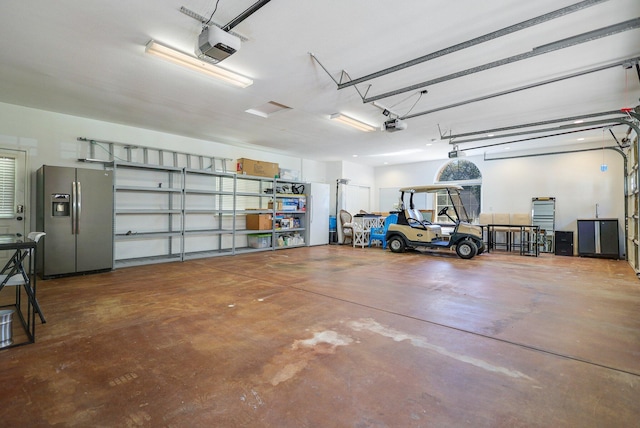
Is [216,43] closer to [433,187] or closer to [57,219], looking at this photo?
[57,219]

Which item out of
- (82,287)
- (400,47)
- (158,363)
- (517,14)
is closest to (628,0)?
(517,14)

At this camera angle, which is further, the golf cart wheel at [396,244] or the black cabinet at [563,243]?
the golf cart wheel at [396,244]

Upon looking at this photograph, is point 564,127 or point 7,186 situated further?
point 564,127

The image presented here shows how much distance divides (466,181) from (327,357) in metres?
9.38

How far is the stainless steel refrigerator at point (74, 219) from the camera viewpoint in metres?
4.72

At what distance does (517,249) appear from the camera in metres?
8.80

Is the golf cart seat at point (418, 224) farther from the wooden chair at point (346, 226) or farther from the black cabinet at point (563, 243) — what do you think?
the black cabinet at point (563, 243)

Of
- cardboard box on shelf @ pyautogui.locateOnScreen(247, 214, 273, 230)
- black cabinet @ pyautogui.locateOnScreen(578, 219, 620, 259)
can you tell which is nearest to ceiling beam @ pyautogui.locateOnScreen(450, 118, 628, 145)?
black cabinet @ pyautogui.locateOnScreen(578, 219, 620, 259)

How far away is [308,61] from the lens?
360cm

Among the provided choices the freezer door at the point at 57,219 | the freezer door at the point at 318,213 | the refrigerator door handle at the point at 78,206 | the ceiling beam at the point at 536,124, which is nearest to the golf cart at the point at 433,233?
the ceiling beam at the point at 536,124

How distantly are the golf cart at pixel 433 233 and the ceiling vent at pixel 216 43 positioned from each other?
6.04m

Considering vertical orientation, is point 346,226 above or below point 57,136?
below

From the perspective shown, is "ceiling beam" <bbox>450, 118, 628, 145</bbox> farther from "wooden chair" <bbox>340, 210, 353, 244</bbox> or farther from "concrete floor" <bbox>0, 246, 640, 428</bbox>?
"wooden chair" <bbox>340, 210, 353, 244</bbox>

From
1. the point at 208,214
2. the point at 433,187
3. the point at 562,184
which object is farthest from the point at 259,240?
the point at 562,184
